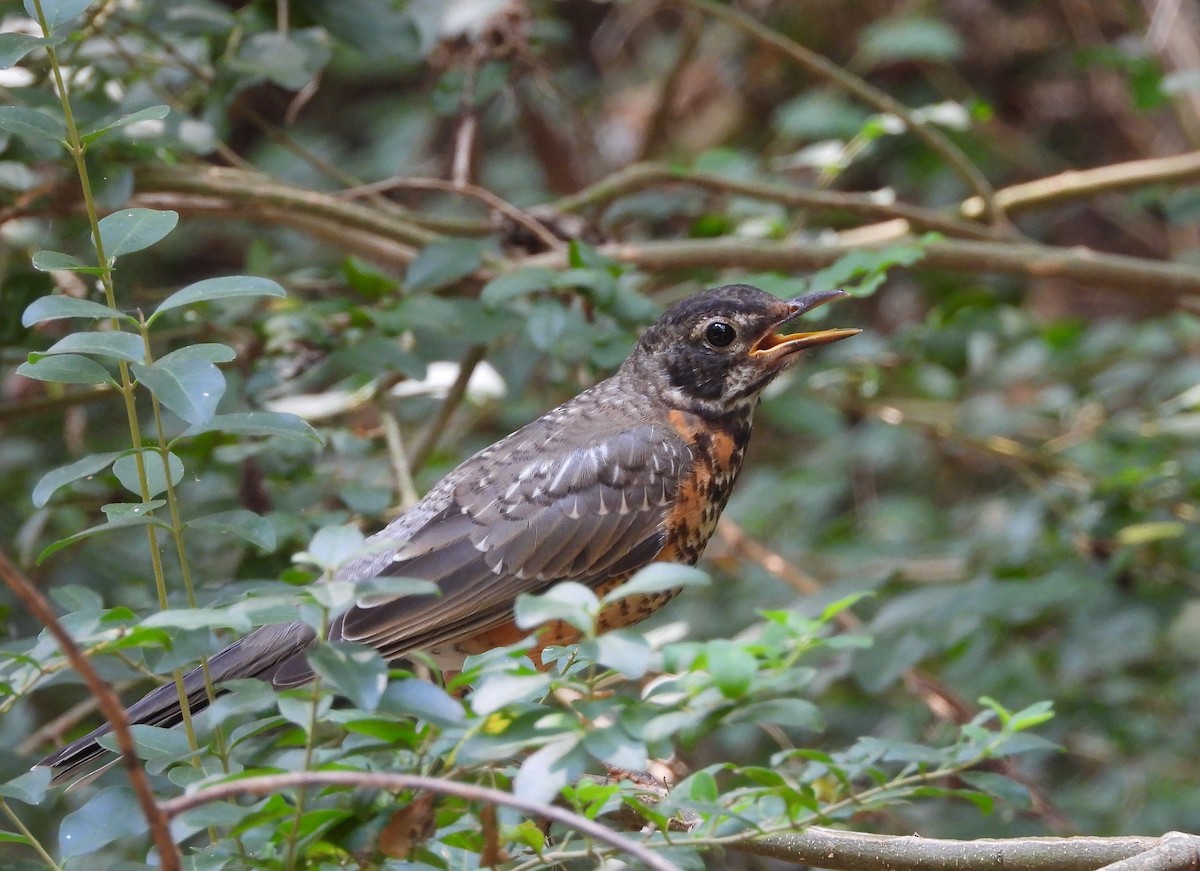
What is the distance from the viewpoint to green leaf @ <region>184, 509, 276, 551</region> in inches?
79.4

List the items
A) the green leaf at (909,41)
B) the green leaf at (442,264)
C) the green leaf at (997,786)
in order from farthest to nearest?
the green leaf at (909,41) → the green leaf at (442,264) → the green leaf at (997,786)

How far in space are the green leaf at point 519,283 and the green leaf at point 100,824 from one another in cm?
183

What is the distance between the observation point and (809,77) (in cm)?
777

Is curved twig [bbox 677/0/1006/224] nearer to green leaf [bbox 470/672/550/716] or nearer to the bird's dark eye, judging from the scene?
the bird's dark eye

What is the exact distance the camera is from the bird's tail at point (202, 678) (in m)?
2.59

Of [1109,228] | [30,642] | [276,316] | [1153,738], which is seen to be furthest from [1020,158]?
[30,642]

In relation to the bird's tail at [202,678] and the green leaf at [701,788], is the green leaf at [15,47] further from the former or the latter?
the green leaf at [701,788]

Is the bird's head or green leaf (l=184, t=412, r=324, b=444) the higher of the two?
green leaf (l=184, t=412, r=324, b=444)

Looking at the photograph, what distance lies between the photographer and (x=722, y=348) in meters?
3.52

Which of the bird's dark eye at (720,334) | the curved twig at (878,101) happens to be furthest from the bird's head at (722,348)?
the curved twig at (878,101)

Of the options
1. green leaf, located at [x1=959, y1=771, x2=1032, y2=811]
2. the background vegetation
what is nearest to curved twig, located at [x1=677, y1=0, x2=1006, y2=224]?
the background vegetation

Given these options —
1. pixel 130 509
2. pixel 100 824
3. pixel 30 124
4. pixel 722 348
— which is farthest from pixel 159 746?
pixel 722 348

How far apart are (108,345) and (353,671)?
574mm

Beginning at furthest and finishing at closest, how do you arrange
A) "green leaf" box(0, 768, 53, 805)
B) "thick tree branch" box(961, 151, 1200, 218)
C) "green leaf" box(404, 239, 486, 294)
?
1. "thick tree branch" box(961, 151, 1200, 218)
2. "green leaf" box(404, 239, 486, 294)
3. "green leaf" box(0, 768, 53, 805)
